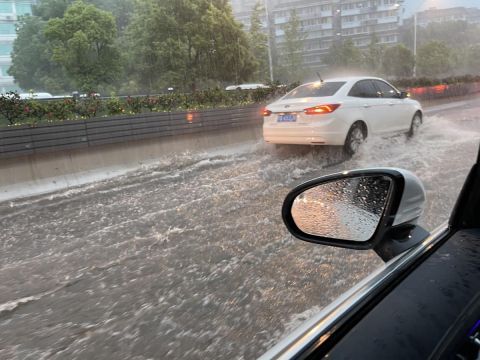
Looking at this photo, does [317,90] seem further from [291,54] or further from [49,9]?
[49,9]

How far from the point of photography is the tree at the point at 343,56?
16.4 meters

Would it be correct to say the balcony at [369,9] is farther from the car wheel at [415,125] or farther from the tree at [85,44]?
the tree at [85,44]

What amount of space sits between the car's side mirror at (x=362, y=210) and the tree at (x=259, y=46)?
18084 millimetres

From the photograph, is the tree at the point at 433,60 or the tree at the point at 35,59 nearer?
the tree at the point at 35,59

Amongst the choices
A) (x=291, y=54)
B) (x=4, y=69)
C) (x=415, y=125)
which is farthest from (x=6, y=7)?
(x=415, y=125)

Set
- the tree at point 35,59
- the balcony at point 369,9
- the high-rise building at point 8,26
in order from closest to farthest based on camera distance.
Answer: the balcony at point 369,9 → the high-rise building at point 8,26 → the tree at point 35,59

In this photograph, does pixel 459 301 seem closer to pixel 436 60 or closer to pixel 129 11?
pixel 129 11

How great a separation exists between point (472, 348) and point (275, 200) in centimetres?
434

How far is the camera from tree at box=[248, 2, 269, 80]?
20031 millimetres

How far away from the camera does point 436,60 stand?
96.4 feet

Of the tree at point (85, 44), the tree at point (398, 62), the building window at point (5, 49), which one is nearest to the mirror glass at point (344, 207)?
the tree at point (85, 44)

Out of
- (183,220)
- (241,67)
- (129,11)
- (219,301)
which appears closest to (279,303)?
(219,301)

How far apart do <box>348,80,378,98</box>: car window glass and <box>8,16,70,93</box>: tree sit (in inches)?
554

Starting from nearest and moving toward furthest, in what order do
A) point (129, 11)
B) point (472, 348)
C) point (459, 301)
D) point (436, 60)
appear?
1. point (472, 348)
2. point (459, 301)
3. point (129, 11)
4. point (436, 60)
